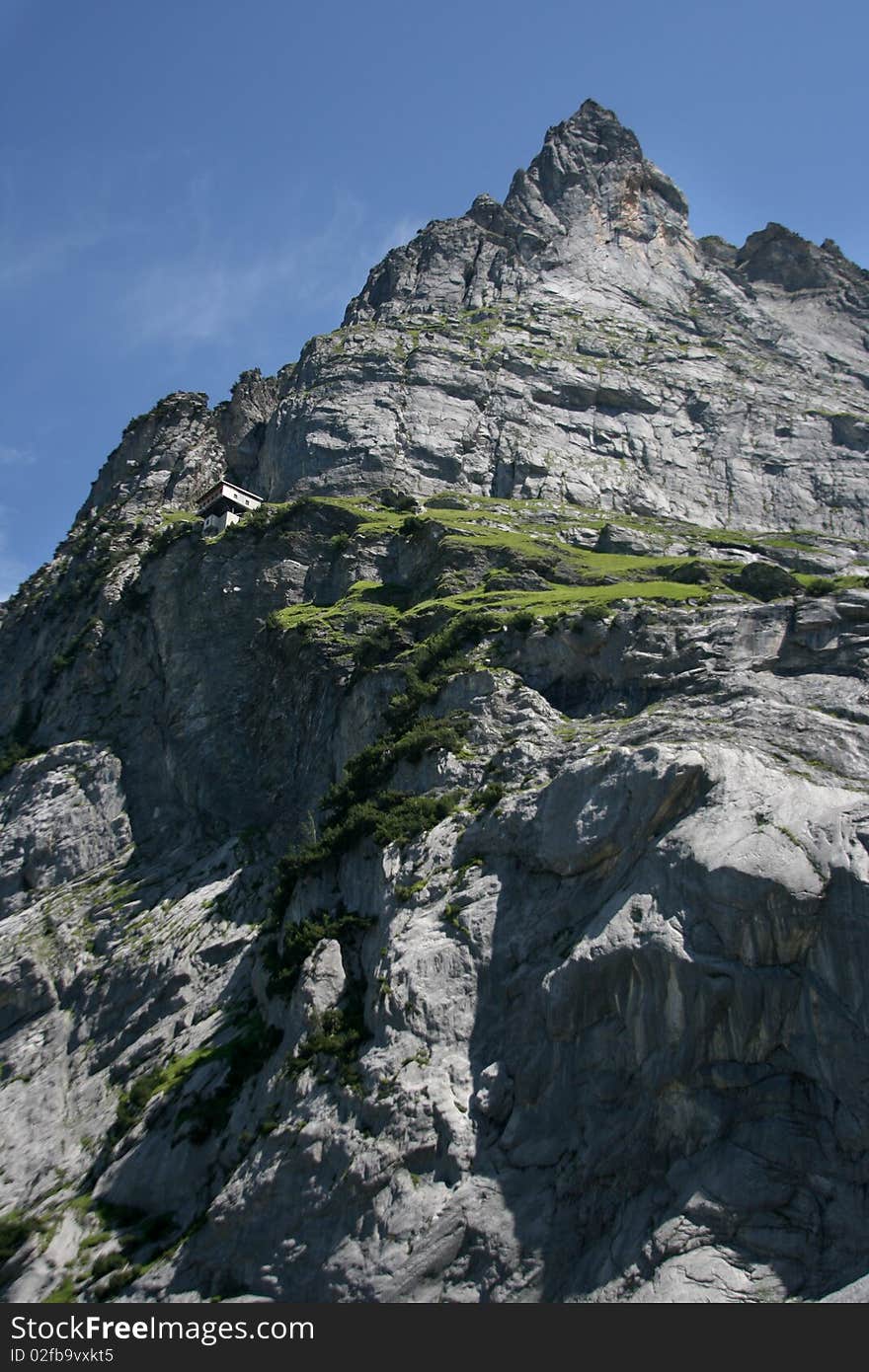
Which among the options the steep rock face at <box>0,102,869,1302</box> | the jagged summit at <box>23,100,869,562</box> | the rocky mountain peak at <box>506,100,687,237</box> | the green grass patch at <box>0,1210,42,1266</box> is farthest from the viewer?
the rocky mountain peak at <box>506,100,687,237</box>

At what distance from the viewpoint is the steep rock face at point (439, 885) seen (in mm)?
27297

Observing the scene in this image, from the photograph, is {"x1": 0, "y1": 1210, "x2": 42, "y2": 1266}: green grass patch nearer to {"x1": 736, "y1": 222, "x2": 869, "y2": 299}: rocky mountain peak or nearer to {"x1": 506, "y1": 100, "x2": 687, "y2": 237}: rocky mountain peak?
{"x1": 506, "y1": 100, "x2": 687, "y2": 237}: rocky mountain peak

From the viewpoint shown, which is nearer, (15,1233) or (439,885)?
(439,885)

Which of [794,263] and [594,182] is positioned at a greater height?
[594,182]

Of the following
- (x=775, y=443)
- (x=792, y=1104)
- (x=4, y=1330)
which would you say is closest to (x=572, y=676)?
(x=792, y=1104)

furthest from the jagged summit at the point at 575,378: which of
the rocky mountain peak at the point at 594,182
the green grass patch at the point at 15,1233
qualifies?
the green grass patch at the point at 15,1233

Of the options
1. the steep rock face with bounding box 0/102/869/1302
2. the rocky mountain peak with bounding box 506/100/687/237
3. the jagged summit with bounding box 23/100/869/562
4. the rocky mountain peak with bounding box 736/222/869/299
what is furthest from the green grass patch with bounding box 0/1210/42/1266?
the rocky mountain peak with bounding box 736/222/869/299

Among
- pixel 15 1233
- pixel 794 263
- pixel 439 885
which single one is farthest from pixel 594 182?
pixel 15 1233

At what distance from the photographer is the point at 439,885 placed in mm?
36562

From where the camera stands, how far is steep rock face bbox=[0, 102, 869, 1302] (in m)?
27.3

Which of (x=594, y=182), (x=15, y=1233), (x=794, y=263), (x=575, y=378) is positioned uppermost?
(x=594, y=182)

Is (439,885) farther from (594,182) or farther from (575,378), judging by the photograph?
(594,182)

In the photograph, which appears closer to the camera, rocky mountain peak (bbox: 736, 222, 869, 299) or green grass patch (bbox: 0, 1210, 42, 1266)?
green grass patch (bbox: 0, 1210, 42, 1266)

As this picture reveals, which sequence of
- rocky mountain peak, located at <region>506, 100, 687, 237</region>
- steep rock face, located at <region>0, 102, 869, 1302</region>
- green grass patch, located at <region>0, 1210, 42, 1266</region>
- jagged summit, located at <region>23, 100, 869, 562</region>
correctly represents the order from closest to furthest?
steep rock face, located at <region>0, 102, 869, 1302</region>, green grass patch, located at <region>0, 1210, 42, 1266</region>, jagged summit, located at <region>23, 100, 869, 562</region>, rocky mountain peak, located at <region>506, 100, 687, 237</region>
